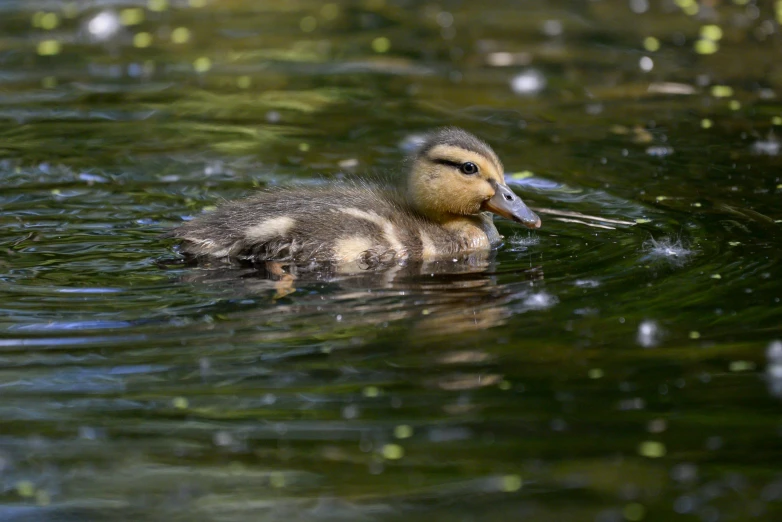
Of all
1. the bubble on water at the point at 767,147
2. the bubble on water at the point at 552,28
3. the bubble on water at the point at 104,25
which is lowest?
the bubble on water at the point at 767,147

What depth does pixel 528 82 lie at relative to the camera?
10570 millimetres

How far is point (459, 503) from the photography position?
12.9 feet

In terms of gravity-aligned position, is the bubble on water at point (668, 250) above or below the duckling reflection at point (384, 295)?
below

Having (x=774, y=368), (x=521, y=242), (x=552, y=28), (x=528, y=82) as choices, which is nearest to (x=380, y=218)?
(x=521, y=242)

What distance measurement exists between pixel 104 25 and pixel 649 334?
8.83 m

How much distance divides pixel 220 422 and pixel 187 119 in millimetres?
5314

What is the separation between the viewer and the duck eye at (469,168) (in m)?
6.68

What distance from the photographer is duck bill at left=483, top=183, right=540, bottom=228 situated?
668 centimetres

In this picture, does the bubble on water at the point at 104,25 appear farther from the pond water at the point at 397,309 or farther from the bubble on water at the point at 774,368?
the bubble on water at the point at 774,368

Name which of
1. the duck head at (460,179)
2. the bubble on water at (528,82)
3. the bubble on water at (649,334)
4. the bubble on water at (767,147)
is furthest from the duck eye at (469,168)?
the bubble on water at (528,82)

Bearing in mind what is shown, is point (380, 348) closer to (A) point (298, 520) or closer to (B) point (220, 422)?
(B) point (220, 422)

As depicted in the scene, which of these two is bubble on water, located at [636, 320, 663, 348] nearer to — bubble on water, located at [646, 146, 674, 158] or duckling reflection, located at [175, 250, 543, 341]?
duckling reflection, located at [175, 250, 543, 341]

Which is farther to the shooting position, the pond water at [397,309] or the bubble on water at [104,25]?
Result: the bubble on water at [104,25]

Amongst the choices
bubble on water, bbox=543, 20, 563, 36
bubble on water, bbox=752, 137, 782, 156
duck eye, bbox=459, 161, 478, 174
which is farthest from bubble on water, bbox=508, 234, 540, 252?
bubble on water, bbox=543, 20, 563, 36
